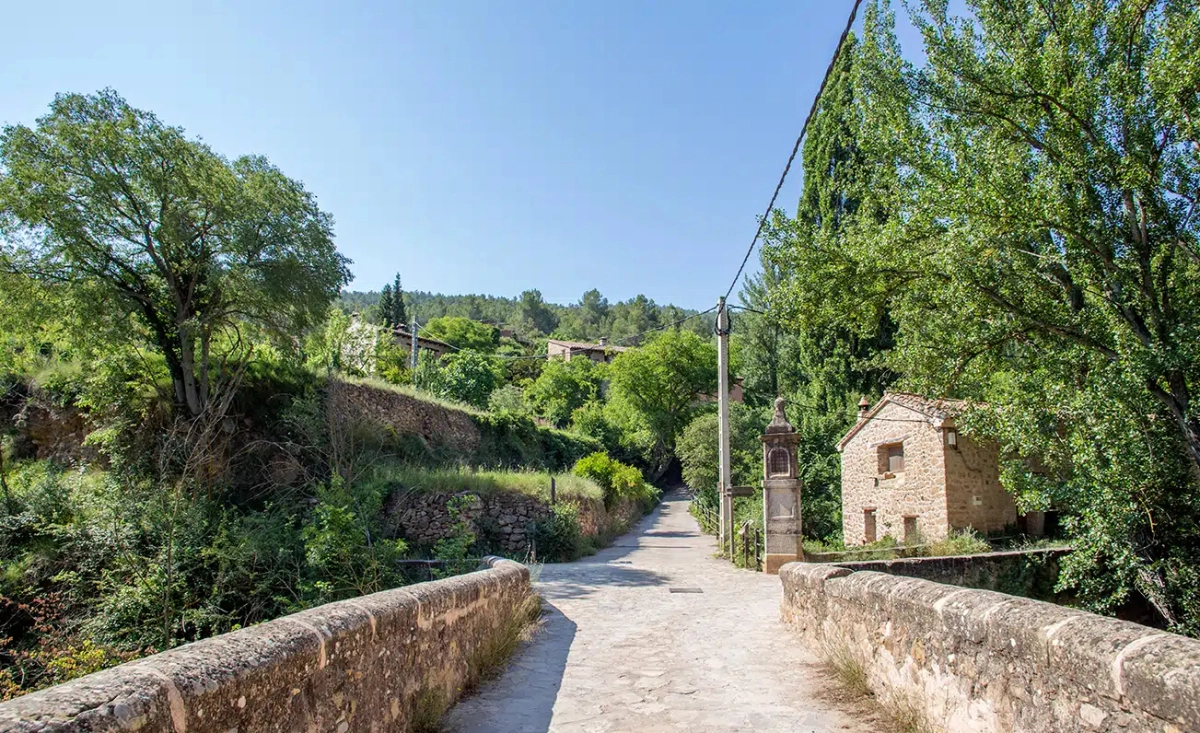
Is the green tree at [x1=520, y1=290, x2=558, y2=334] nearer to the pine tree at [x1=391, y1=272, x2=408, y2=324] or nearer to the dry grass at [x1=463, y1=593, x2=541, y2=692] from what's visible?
the pine tree at [x1=391, y1=272, x2=408, y2=324]

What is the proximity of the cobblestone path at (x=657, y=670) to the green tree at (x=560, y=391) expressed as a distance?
43.4 meters

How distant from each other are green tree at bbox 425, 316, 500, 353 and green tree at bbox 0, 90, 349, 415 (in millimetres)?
58527

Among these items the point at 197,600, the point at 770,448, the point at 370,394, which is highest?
the point at 370,394

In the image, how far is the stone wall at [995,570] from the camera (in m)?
11.2

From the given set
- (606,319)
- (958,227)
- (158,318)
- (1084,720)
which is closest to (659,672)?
(1084,720)

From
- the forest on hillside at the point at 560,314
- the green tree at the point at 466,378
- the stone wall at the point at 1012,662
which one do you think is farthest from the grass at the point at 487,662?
the forest on hillside at the point at 560,314

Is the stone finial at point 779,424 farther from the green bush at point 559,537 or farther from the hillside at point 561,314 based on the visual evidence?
the hillside at point 561,314

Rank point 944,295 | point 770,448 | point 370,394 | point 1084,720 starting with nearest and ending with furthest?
point 1084,720
point 944,295
point 770,448
point 370,394

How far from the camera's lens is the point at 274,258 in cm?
1636

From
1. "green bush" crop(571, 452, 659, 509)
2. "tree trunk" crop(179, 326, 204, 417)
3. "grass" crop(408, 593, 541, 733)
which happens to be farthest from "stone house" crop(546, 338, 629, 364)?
"grass" crop(408, 593, 541, 733)

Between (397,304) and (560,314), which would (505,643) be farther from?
(560,314)

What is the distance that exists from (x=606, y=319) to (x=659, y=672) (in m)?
124

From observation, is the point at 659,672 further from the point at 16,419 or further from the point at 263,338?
the point at 16,419

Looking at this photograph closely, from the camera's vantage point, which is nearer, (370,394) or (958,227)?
(958,227)
